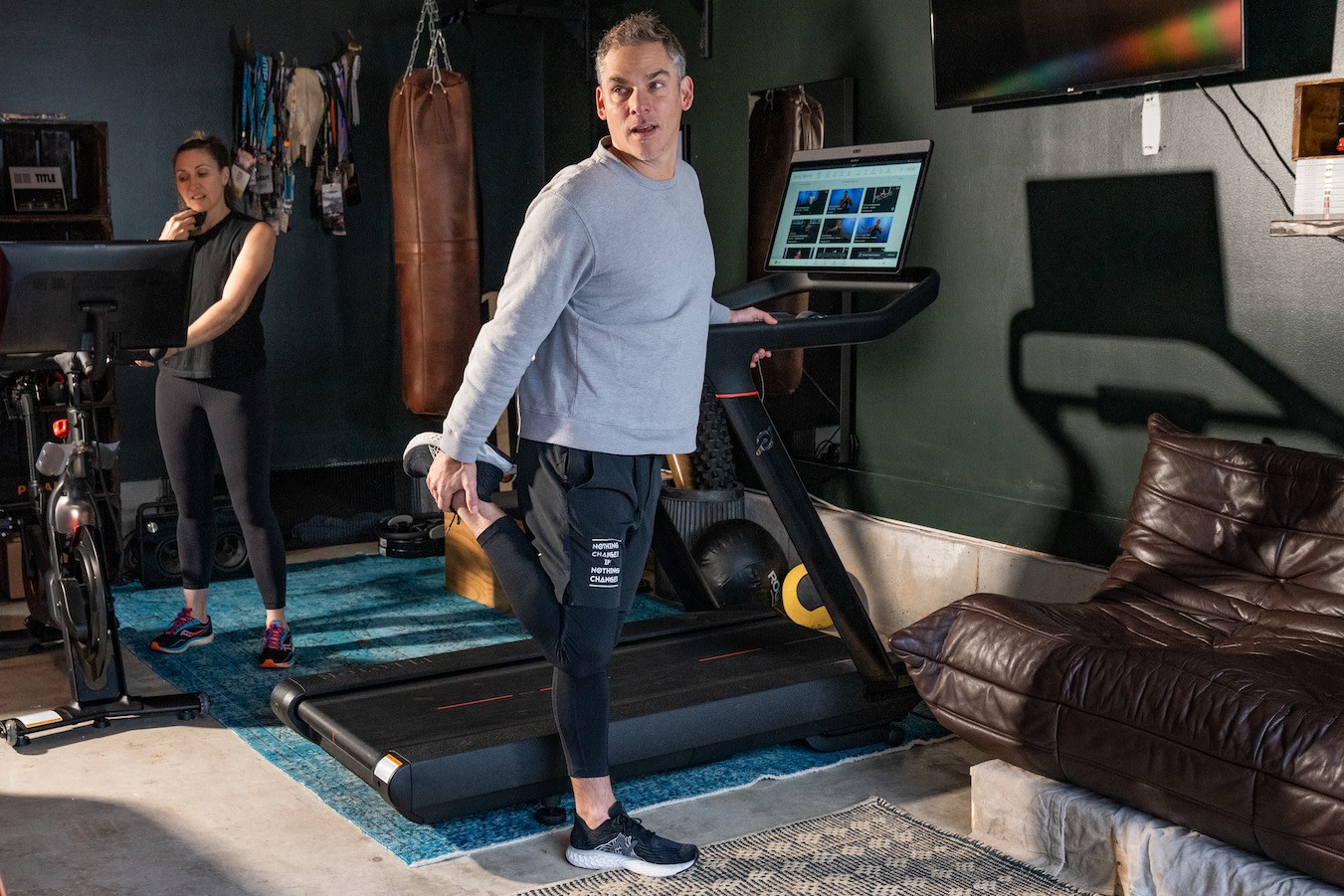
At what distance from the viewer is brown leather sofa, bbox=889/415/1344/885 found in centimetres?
251

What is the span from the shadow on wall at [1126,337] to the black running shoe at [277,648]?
245 cm

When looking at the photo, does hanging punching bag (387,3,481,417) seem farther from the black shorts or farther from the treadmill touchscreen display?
the black shorts

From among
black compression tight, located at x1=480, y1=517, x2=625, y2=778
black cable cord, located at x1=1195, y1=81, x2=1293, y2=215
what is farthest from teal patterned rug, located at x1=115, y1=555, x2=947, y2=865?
black cable cord, located at x1=1195, y1=81, x2=1293, y2=215

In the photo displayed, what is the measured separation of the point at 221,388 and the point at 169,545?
1.47 m

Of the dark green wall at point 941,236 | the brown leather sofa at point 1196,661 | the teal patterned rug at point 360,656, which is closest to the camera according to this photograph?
the brown leather sofa at point 1196,661

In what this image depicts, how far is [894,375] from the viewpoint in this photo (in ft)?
15.9

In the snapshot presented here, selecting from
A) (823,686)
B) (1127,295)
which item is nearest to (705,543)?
(823,686)

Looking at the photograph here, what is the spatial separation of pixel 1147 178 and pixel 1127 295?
0.34 meters

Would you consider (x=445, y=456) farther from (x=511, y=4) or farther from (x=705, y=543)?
(x=511, y=4)

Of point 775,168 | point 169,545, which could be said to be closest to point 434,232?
point 775,168

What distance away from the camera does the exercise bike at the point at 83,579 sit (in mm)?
3758

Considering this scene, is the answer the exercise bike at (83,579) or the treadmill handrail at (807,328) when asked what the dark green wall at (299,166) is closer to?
the exercise bike at (83,579)

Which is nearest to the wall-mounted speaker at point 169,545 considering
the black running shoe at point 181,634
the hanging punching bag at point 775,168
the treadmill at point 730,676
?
the black running shoe at point 181,634

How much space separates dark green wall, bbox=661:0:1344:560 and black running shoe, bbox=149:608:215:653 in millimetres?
2271
